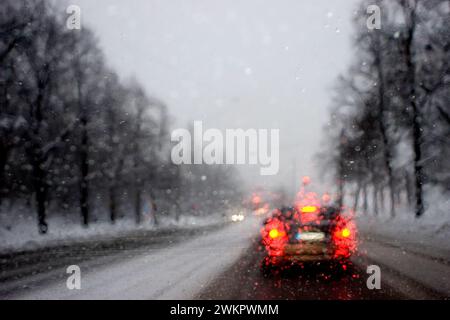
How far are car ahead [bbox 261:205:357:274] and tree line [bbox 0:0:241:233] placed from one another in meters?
17.1

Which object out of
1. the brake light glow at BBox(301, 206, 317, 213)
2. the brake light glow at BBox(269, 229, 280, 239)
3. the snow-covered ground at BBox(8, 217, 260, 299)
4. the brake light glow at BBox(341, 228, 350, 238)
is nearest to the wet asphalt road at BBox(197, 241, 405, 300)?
the snow-covered ground at BBox(8, 217, 260, 299)

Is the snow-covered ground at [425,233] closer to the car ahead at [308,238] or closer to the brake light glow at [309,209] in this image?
the car ahead at [308,238]

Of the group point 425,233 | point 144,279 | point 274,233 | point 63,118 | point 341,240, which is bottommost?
point 425,233

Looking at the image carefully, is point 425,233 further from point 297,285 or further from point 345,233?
point 297,285

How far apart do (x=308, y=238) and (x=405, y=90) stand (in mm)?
18358

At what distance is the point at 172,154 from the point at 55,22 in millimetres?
26371

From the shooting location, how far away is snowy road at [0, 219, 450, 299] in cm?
892

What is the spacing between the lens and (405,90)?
89.5 feet

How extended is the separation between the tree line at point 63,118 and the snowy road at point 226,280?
42.7 feet

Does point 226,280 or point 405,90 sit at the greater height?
point 405,90

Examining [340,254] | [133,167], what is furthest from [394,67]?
[133,167]

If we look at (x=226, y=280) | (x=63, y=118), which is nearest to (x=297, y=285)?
(x=226, y=280)

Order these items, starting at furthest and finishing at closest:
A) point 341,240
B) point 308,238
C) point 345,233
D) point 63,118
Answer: point 63,118 → point 345,233 → point 341,240 → point 308,238

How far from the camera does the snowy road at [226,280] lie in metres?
8.92
